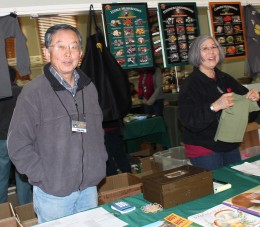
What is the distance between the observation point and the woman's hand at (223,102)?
207 cm

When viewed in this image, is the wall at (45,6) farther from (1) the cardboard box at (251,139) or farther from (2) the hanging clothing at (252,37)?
(1) the cardboard box at (251,139)

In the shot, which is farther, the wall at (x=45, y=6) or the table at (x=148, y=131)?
the table at (x=148, y=131)

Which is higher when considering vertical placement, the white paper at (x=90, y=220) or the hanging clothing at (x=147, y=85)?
the hanging clothing at (x=147, y=85)

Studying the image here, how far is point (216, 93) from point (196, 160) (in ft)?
1.56

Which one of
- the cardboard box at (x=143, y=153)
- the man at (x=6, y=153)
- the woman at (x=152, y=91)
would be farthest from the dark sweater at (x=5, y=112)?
the woman at (x=152, y=91)

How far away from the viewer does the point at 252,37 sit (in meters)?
4.00

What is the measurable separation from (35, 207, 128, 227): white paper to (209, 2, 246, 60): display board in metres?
2.77

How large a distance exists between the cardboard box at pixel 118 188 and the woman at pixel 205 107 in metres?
0.51

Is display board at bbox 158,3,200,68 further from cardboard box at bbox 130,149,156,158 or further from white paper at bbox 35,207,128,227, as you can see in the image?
white paper at bbox 35,207,128,227

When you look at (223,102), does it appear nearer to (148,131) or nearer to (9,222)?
(9,222)

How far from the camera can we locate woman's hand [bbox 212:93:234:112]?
2.07m

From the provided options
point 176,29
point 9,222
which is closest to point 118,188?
point 9,222

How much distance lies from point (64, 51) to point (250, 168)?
51.2 inches

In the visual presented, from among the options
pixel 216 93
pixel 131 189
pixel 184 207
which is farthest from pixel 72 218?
pixel 216 93
